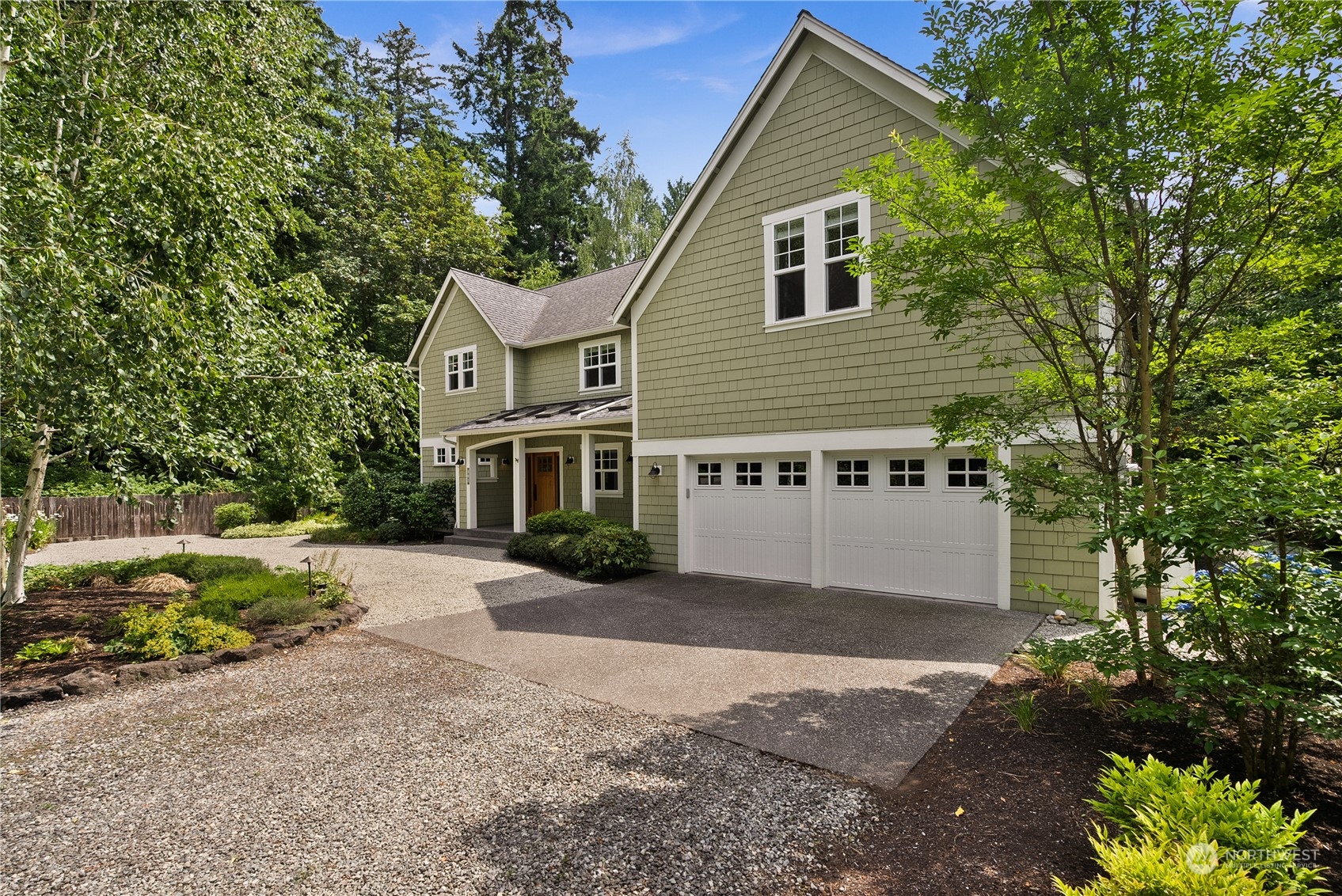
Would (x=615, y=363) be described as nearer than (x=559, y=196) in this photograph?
Yes

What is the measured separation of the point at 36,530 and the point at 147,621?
10.6 meters

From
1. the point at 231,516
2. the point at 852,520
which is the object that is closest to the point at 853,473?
the point at 852,520

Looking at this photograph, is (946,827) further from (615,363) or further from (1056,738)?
(615,363)

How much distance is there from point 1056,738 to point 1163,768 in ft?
4.54

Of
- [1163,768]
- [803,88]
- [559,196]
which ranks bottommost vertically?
[1163,768]

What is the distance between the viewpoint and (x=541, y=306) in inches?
748

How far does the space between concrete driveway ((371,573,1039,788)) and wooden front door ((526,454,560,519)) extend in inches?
279

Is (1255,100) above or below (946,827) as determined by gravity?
above

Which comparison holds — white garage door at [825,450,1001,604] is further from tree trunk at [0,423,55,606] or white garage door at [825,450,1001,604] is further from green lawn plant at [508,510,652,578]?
tree trunk at [0,423,55,606]

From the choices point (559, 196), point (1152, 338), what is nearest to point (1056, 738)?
point (1152, 338)

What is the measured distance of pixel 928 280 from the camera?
15.5ft

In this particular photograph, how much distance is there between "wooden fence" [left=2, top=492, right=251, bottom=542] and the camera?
57.2 feet

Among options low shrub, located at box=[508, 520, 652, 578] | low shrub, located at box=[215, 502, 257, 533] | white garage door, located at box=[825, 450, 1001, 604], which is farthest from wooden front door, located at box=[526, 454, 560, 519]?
low shrub, located at box=[215, 502, 257, 533]

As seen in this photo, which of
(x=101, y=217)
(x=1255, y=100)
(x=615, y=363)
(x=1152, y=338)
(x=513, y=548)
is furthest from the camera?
(x=615, y=363)
